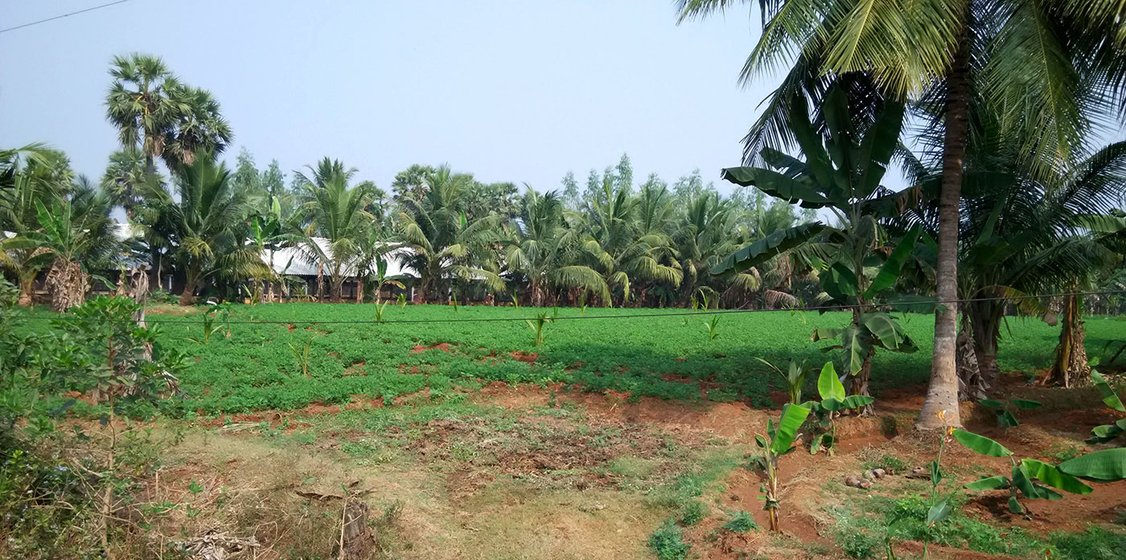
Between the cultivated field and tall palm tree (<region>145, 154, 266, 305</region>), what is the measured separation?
9.77 metres

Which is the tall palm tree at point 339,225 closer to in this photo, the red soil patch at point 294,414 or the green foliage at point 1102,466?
the red soil patch at point 294,414

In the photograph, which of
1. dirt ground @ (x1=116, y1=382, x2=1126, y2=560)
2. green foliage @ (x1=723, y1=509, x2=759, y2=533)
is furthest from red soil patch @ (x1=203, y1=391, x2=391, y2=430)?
green foliage @ (x1=723, y1=509, x2=759, y2=533)

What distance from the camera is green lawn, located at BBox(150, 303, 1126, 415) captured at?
1143 cm

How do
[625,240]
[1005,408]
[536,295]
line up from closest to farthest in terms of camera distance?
[1005,408] < [625,240] < [536,295]

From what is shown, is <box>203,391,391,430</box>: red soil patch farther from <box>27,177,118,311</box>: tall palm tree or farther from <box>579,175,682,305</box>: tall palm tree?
<box>579,175,682,305</box>: tall palm tree

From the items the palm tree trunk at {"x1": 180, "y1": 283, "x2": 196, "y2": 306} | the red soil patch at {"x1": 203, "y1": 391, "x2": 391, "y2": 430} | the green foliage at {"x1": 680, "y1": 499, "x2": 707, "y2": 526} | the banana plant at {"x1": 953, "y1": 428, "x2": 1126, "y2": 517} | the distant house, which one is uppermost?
the distant house

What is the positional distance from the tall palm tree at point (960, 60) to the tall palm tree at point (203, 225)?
2017cm

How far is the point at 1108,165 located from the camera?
10.7 meters

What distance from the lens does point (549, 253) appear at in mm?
31266

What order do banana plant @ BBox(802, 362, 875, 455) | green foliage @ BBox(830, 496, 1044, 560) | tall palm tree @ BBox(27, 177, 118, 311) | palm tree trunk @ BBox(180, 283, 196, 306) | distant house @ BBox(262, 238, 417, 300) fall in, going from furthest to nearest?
distant house @ BBox(262, 238, 417, 300)
palm tree trunk @ BBox(180, 283, 196, 306)
tall palm tree @ BBox(27, 177, 118, 311)
banana plant @ BBox(802, 362, 875, 455)
green foliage @ BBox(830, 496, 1044, 560)

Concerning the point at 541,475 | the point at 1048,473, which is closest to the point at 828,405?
the point at 1048,473

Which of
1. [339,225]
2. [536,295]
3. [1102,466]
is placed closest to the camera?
[1102,466]

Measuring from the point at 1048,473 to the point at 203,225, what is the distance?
2504 cm

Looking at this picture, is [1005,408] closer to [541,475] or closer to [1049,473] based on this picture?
[1049,473]
